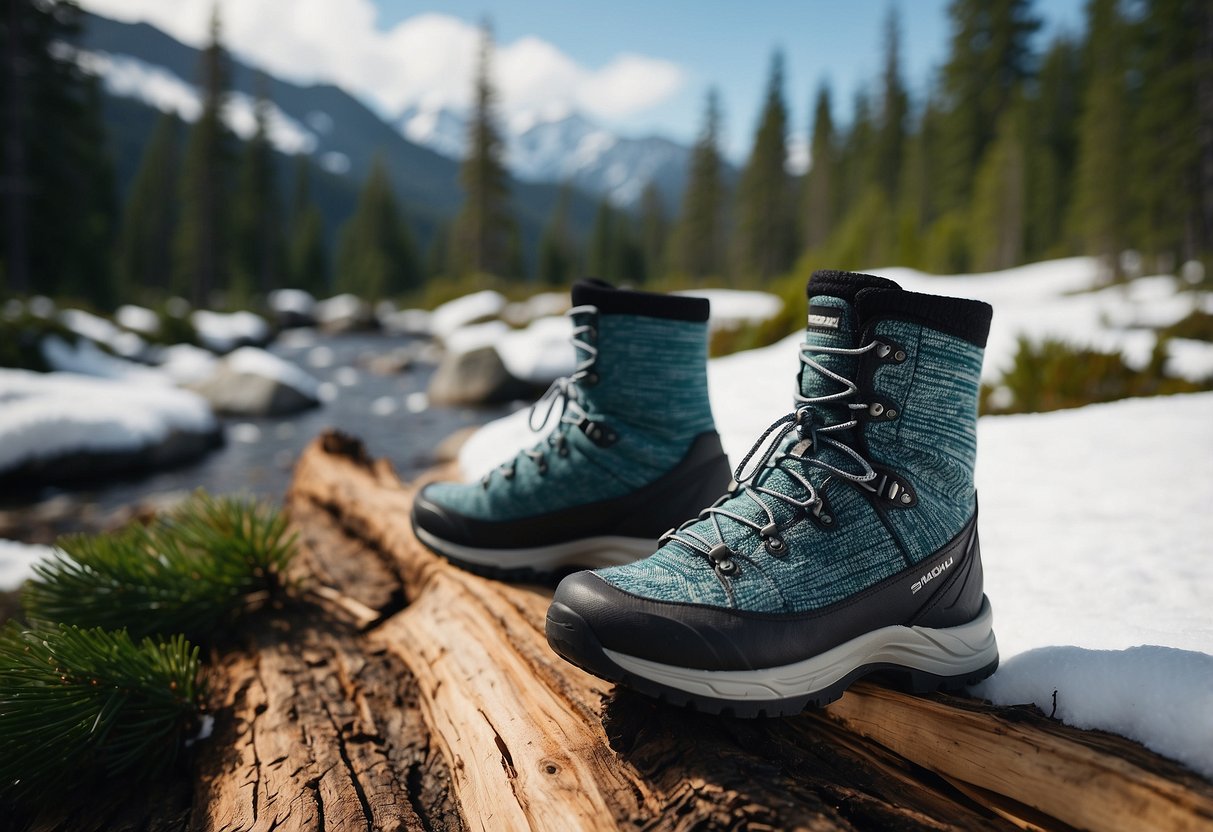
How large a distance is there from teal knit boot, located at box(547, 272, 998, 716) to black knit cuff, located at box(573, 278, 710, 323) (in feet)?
1.55

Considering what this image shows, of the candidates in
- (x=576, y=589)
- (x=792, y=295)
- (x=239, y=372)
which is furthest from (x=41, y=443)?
(x=792, y=295)

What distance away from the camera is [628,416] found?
178 centimetres

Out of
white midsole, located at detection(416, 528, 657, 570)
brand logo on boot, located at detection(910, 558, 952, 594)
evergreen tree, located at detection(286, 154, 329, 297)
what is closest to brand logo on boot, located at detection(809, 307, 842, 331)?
brand logo on boot, located at detection(910, 558, 952, 594)

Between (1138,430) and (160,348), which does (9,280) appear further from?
(1138,430)

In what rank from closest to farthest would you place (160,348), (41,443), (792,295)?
(41,443), (792,295), (160,348)

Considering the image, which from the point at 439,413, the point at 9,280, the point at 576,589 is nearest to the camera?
the point at 576,589

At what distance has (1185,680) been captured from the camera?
1.06 metres

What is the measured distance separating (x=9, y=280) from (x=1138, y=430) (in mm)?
23248

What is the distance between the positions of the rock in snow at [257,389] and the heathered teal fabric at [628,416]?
25.4 feet

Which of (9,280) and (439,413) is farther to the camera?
(9,280)

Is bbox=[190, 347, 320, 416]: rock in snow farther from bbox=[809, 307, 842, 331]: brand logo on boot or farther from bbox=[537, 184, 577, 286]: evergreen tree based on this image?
bbox=[537, 184, 577, 286]: evergreen tree

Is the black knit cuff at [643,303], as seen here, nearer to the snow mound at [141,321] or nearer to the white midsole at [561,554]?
the white midsole at [561,554]

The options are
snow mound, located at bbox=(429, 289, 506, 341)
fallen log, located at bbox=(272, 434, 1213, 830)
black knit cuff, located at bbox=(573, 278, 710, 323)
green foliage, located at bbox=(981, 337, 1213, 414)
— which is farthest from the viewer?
snow mound, located at bbox=(429, 289, 506, 341)

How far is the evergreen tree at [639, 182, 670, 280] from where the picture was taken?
60.4 m
